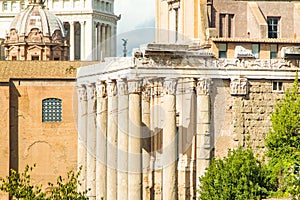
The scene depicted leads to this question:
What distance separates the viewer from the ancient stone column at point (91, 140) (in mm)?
59406

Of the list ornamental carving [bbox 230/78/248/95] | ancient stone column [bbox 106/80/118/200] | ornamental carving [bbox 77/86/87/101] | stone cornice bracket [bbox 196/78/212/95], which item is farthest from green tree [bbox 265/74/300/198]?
ornamental carving [bbox 77/86/87/101]

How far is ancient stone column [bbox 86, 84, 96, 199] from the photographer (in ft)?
195

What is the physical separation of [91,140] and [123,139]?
7582 mm

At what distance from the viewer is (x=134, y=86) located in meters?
52.6

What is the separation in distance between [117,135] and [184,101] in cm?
311

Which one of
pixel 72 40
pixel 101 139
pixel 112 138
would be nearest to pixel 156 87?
pixel 112 138

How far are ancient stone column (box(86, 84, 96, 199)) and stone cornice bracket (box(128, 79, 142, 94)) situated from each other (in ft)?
22.6

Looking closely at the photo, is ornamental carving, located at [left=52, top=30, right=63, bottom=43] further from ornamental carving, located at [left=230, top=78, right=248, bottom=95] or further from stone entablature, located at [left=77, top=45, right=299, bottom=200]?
ornamental carving, located at [left=230, top=78, right=248, bottom=95]

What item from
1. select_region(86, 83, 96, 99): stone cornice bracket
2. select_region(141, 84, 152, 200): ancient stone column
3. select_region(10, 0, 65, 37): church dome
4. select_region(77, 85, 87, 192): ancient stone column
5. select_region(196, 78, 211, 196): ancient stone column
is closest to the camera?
select_region(196, 78, 211, 196): ancient stone column

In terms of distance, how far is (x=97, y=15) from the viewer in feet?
420

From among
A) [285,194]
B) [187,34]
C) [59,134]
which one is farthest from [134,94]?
[59,134]

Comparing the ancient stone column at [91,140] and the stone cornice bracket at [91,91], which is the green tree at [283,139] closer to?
the ancient stone column at [91,140]

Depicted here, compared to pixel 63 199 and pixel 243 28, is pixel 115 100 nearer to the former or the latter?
pixel 243 28

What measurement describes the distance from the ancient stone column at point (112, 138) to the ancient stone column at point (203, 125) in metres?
4.20
